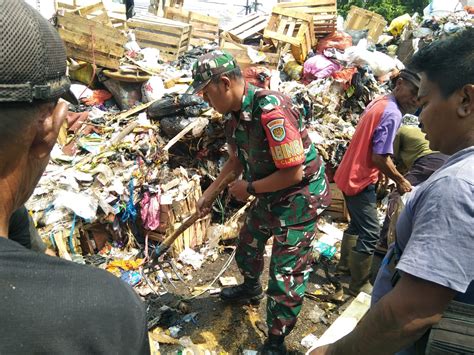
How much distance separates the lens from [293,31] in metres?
8.50

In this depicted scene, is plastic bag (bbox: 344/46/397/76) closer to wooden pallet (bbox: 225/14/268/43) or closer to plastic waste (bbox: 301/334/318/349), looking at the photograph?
wooden pallet (bbox: 225/14/268/43)

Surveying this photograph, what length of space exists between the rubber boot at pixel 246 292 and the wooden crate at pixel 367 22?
9762mm

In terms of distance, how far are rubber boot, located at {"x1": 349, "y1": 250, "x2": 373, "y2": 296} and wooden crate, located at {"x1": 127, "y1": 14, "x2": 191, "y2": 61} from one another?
6.21 m

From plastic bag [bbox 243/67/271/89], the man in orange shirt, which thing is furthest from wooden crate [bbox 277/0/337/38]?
the man in orange shirt

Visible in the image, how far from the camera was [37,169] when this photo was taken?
854 mm

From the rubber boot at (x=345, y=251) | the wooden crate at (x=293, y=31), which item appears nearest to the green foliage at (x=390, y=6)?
the wooden crate at (x=293, y=31)

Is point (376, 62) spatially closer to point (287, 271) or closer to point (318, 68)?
point (318, 68)

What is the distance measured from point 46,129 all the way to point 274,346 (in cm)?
265

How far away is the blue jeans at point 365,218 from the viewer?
141 inches

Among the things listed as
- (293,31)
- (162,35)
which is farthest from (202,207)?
(293,31)

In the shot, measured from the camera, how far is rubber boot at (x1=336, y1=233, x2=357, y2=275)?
13.0 feet

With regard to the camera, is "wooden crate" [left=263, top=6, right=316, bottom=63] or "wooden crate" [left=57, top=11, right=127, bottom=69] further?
"wooden crate" [left=263, top=6, right=316, bottom=63]

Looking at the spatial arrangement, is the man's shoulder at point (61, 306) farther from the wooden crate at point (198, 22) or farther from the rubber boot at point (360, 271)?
the wooden crate at point (198, 22)

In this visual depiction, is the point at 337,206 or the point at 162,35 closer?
the point at 337,206
